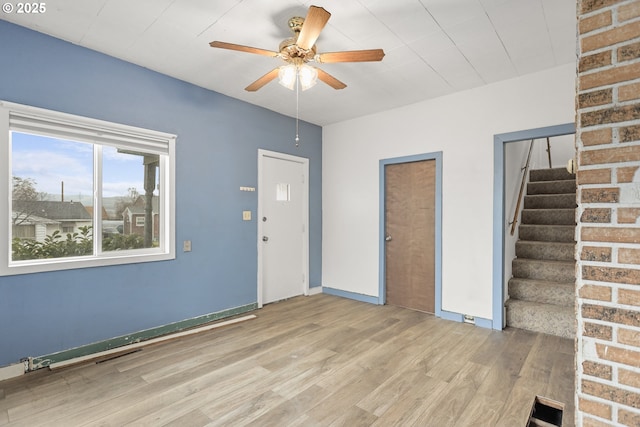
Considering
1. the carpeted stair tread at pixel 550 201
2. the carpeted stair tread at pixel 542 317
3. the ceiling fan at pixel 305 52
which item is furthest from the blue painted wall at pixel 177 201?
the carpeted stair tread at pixel 550 201

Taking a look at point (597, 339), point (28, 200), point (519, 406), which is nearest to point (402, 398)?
point (519, 406)

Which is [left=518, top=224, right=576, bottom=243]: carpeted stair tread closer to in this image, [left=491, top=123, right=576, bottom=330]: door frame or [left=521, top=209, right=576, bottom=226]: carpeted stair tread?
[left=521, top=209, right=576, bottom=226]: carpeted stair tread

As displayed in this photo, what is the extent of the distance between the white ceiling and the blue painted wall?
0.75 feet

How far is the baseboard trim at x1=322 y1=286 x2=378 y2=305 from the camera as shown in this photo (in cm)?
443

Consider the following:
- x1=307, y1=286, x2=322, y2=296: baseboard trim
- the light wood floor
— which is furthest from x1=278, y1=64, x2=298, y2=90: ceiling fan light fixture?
x1=307, y1=286, x2=322, y2=296: baseboard trim

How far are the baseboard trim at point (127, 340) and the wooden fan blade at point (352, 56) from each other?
302 centimetres

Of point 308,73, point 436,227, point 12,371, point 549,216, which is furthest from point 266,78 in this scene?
point 549,216

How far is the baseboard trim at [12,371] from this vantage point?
7.61ft

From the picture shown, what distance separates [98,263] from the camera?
277 cm

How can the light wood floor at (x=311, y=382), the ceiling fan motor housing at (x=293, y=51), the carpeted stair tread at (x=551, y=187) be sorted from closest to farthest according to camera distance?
1. the light wood floor at (x=311, y=382)
2. the ceiling fan motor housing at (x=293, y=51)
3. the carpeted stair tread at (x=551, y=187)

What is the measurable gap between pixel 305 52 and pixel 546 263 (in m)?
3.69

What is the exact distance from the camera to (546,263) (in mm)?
3701

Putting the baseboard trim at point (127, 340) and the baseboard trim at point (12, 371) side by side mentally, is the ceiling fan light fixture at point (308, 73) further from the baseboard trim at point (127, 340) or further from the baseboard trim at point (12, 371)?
the baseboard trim at point (12, 371)

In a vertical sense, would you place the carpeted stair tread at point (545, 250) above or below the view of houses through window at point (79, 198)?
below
